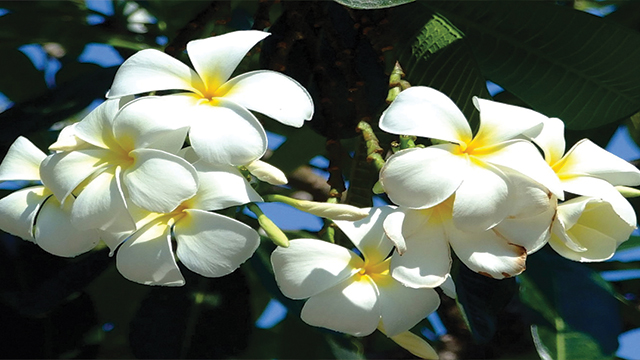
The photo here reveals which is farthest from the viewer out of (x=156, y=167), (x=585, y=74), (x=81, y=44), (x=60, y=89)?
(x=81, y=44)

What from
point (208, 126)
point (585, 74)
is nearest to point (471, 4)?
point (585, 74)

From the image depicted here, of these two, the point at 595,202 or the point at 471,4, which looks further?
the point at 471,4

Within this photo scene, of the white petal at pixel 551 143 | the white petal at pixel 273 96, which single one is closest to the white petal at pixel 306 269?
the white petal at pixel 273 96

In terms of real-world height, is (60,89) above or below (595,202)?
below

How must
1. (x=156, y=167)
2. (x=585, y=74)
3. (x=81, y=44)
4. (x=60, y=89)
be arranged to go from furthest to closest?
(x=81, y=44) < (x=60, y=89) < (x=585, y=74) < (x=156, y=167)

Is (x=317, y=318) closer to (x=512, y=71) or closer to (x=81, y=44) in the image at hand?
(x=512, y=71)

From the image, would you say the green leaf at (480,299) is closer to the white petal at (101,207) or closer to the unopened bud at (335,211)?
the unopened bud at (335,211)

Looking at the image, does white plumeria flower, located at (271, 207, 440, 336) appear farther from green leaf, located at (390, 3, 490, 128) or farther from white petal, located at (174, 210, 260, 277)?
green leaf, located at (390, 3, 490, 128)
